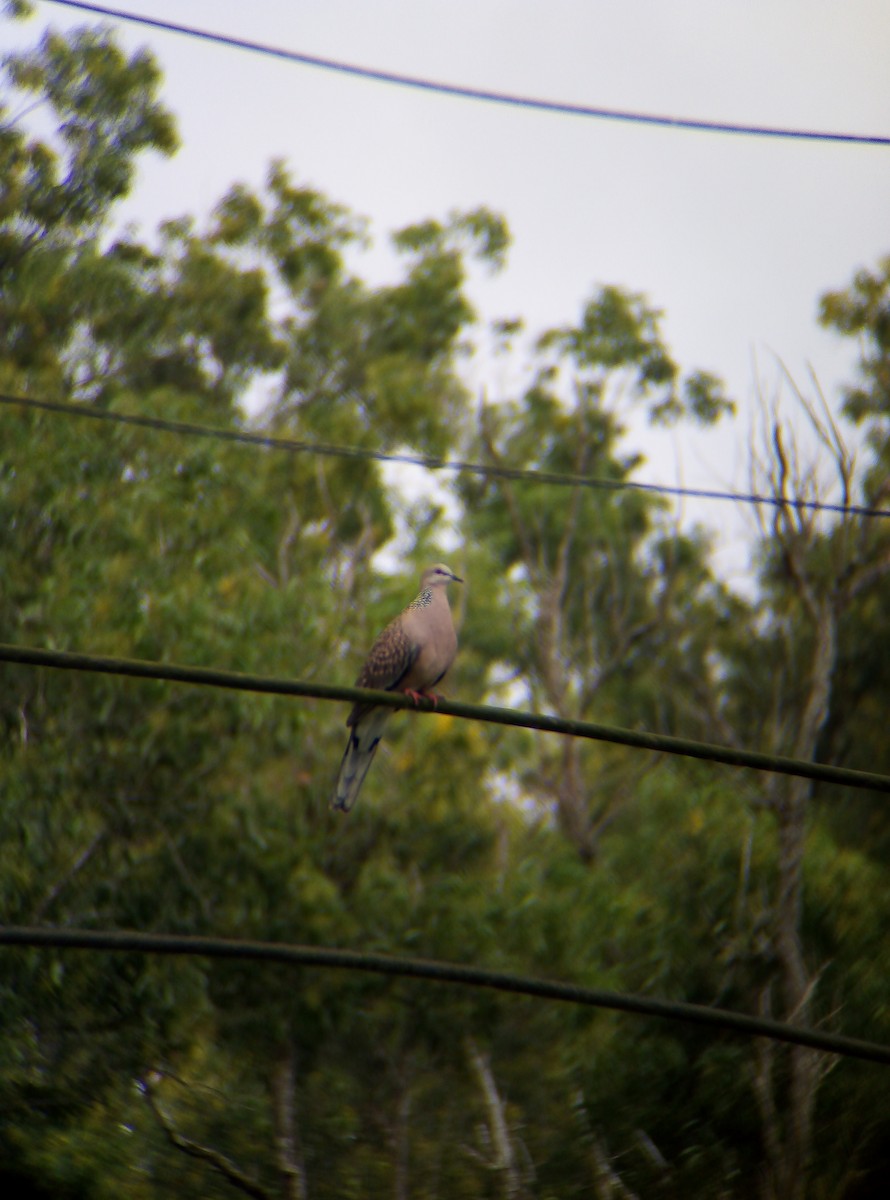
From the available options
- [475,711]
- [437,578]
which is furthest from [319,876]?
[475,711]

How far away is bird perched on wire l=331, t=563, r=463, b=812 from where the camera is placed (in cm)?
619

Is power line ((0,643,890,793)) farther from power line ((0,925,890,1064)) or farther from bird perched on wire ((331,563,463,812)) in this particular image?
bird perched on wire ((331,563,463,812))

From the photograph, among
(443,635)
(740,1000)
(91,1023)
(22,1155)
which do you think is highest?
(443,635)

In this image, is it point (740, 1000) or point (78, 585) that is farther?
point (740, 1000)

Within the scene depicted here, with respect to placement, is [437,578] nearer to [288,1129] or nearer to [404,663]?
[404,663]

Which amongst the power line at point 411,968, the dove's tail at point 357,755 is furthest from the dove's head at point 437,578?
the power line at point 411,968

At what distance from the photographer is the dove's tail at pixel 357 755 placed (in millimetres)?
5809

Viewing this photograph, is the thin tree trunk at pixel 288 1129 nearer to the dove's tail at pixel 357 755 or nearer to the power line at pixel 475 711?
the dove's tail at pixel 357 755

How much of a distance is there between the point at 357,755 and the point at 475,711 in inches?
103

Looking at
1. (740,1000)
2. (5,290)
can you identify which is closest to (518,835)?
(740,1000)

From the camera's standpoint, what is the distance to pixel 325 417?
21.2 metres

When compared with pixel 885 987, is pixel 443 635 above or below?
above

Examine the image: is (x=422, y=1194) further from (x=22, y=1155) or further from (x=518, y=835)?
(x=518, y=835)

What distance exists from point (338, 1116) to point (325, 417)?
11.8m
